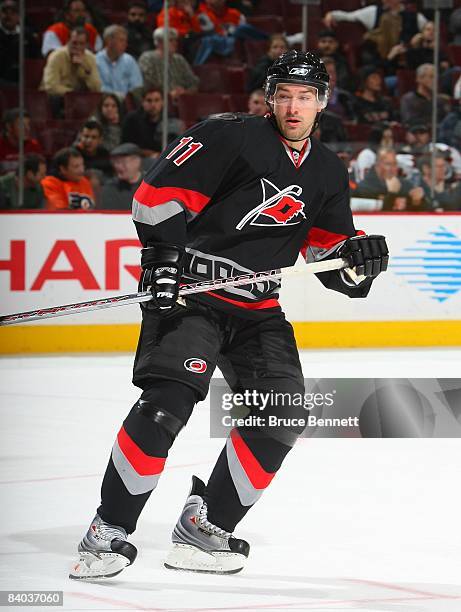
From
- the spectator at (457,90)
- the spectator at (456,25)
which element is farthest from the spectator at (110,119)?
the spectator at (456,25)

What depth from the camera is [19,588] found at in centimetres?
253

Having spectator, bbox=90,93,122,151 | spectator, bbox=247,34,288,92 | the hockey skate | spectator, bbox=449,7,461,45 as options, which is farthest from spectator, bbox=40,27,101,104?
the hockey skate

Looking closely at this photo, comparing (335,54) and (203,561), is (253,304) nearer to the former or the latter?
(203,561)

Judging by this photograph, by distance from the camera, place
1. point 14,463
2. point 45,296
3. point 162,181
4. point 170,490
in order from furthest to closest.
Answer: point 45,296, point 14,463, point 170,490, point 162,181

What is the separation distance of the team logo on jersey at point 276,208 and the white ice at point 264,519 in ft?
2.50

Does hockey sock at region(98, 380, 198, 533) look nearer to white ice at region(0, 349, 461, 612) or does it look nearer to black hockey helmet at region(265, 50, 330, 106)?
white ice at region(0, 349, 461, 612)

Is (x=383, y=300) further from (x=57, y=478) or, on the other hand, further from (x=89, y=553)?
(x=89, y=553)

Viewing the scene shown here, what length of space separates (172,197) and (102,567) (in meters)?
0.79

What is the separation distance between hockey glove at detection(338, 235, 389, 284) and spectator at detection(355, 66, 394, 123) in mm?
4493

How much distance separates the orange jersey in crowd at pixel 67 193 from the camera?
6426mm

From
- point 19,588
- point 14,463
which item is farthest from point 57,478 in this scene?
point 19,588

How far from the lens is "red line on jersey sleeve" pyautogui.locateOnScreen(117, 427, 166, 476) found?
2615mm

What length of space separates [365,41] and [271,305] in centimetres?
506

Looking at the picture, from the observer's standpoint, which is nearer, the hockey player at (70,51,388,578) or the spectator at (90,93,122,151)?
the hockey player at (70,51,388,578)
